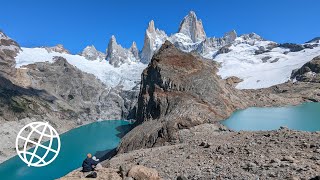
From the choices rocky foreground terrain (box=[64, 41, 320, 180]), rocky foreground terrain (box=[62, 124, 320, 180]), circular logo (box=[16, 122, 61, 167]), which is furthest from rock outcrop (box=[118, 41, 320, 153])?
rocky foreground terrain (box=[62, 124, 320, 180])

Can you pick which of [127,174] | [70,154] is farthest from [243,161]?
[70,154]

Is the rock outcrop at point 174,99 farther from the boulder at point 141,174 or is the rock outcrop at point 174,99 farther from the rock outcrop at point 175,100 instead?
the boulder at point 141,174

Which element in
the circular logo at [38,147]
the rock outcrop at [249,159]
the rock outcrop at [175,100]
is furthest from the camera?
the rock outcrop at [175,100]

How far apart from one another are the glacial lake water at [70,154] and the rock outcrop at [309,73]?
289 feet

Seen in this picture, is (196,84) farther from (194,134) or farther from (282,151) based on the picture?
(282,151)

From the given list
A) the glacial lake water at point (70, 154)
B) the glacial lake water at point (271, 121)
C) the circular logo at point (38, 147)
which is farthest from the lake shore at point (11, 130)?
the glacial lake water at point (271, 121)

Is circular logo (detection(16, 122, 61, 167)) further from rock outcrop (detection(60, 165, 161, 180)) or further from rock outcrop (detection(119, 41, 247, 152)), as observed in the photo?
rock outcrop (detection(119, 41, 247, 152))

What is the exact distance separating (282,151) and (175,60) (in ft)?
230

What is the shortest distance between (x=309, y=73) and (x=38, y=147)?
12186 centimetres

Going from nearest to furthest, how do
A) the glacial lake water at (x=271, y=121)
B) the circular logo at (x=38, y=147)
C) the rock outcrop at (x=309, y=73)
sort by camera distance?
the circular logo at (x=38, y=147) → the glacial lake water at (x=271, y=121) → the rock outcrop at (x=309, y=73)

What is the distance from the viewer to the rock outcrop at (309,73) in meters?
175

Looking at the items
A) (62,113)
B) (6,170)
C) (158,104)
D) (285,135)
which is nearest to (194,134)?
(285,135)

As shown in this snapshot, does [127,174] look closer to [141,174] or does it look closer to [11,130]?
[141,174]

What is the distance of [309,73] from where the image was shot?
600ft
